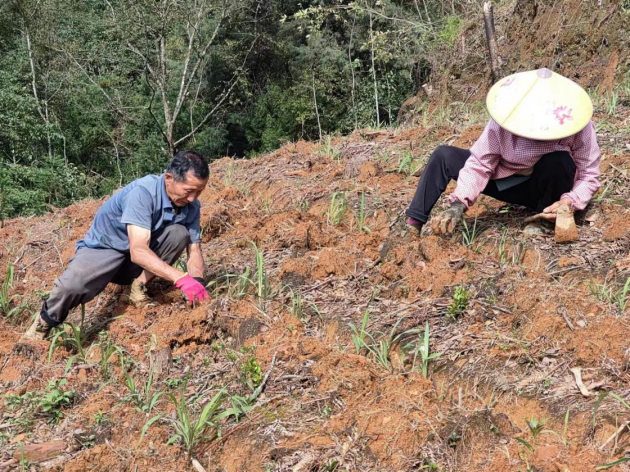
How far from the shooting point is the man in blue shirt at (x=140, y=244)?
3115 millimetres

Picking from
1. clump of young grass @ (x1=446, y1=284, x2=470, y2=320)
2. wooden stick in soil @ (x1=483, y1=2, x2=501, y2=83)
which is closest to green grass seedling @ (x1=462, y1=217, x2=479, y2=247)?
clump of young grass @ (x1=446, y1=284, x2=470, y2=320)

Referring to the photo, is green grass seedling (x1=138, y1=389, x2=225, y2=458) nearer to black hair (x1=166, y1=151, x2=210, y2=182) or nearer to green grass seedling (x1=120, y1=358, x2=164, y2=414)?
green grass seedling (x1=120, y1=358, x2=164, y2=414)

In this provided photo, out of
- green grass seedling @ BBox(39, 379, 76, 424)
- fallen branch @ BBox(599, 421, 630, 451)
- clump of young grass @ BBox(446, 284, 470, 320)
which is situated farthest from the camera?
clump of young grass @ BBox(446, 284, 470, 320)

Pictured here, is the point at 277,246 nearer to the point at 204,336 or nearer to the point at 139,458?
the point at 204,336

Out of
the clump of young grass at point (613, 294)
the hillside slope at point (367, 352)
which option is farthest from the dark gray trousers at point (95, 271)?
the clump of young grass at point (613, 294)

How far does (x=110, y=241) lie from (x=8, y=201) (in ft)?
33.2

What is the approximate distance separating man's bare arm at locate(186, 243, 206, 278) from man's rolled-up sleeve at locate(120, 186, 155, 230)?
0.34 meters

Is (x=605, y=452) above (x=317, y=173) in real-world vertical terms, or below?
above

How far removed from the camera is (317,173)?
5.23 meters

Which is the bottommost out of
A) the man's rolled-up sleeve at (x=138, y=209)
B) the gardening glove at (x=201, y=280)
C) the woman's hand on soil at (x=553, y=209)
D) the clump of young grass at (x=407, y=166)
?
the clump of young grass at (x=407, y=166)

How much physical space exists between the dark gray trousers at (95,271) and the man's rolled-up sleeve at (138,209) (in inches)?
9.1

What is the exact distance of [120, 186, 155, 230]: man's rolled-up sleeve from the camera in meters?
3.12

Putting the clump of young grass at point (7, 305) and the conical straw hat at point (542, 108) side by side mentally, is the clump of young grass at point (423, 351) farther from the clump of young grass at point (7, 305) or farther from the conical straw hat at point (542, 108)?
the clump of young grass at point (7, 305)

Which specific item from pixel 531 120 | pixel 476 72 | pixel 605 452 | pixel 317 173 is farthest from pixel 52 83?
pixel 605 452
